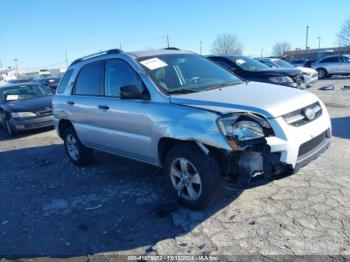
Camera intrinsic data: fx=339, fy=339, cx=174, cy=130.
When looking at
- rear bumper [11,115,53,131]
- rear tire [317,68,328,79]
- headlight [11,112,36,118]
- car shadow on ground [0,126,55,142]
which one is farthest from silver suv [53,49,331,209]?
rear tire [317,68,328,79]

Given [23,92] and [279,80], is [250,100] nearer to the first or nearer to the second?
[279,80]

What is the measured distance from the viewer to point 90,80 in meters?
5.45

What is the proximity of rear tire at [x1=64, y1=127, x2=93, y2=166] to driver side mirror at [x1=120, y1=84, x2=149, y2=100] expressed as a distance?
219 cm

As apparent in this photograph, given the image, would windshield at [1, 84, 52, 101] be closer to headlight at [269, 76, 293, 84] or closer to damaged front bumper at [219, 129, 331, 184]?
headlight at [269, 76, 293, 84]

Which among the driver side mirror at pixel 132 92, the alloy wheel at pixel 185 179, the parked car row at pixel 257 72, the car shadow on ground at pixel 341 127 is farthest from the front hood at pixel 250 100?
the parked car row at pixel 257 72

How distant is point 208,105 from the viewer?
363 cm

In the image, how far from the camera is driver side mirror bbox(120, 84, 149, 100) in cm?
418

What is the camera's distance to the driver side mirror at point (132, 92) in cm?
418

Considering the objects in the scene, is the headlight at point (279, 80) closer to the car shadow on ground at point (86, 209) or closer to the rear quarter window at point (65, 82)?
the car shadow on ground at point (86, 209)

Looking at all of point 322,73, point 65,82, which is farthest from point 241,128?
point 322,73

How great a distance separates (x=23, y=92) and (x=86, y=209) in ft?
27.0

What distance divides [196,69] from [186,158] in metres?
1.60

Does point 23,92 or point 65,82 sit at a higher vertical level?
point 65,82

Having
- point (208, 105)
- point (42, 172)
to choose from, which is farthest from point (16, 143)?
point (208, 105)
